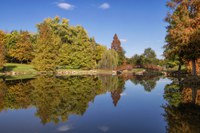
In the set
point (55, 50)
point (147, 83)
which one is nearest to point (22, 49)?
point (55, 50)

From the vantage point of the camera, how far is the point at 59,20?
61.8 metres

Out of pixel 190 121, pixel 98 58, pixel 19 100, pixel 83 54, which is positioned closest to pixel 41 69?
pixel 83 54

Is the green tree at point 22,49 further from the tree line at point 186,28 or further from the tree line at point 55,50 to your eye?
the tree line at point 186,28

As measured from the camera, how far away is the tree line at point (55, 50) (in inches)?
1794

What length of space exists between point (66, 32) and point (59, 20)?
6682 millimetres

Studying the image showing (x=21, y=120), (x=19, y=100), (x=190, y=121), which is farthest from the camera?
(x=19, y=100)

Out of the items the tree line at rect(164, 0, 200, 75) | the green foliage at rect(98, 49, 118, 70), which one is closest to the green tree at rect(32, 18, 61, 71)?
the green foliage at rect(98, 49, 118, 70)

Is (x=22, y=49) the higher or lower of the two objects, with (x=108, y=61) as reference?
higher

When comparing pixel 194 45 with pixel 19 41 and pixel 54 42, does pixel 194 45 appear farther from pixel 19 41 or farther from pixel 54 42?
pixel 19 41

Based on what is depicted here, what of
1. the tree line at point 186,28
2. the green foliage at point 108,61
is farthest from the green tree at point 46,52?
the tree line at point 186,28

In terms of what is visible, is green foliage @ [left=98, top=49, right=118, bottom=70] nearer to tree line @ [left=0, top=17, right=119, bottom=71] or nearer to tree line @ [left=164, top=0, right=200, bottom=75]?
tree line @ [left=0, top=17, right=119, bottom=71]

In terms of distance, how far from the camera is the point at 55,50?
47281 mm

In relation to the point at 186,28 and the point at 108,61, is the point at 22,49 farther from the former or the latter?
the point at 186,28

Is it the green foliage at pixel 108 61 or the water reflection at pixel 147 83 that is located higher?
the green foliage at pixel 108 61
